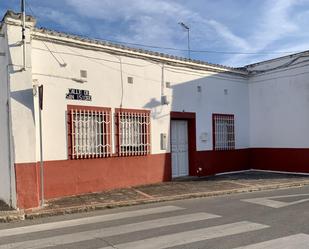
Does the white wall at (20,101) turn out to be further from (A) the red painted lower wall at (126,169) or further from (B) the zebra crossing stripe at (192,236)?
(B) the zebra crossing stripe at (192,236)

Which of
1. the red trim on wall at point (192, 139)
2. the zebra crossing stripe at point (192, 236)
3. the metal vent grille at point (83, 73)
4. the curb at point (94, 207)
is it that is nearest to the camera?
the zebra crossing stripe at point (192, 236)

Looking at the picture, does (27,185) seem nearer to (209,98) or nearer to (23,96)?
(23,96)

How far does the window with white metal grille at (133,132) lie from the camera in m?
12.6

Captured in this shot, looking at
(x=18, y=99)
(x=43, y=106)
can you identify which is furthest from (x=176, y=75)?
(x=18, y=99)

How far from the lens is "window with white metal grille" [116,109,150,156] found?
12594mm

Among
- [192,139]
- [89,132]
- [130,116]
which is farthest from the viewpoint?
[192,139]

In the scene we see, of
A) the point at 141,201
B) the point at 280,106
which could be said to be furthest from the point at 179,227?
the point at 280,106

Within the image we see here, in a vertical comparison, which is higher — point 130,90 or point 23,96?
point 130,90

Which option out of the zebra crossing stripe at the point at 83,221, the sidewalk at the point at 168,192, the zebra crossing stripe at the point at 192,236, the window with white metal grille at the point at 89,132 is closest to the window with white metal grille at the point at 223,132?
the sidewalk at the point at 168,192

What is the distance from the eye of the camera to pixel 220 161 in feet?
52.4

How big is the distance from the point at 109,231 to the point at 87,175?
4611mm

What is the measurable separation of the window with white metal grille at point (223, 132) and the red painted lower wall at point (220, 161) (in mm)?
274

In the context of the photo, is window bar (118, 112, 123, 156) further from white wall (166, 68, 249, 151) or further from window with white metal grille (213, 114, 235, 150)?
window with white metal grille (213, 114, 235, 150)

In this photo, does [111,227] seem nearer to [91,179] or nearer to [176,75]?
[91,179]
